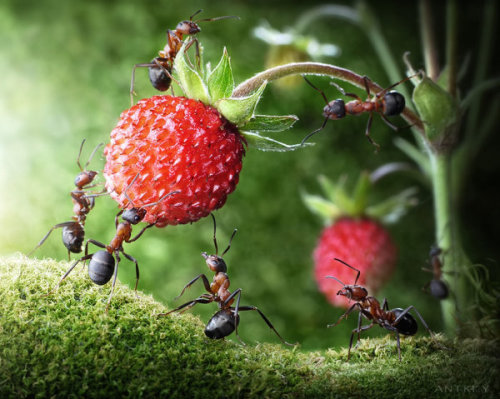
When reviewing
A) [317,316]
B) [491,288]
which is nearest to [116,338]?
[491,288]

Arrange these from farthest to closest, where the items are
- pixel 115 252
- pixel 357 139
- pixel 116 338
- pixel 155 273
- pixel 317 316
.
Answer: pixel 357 139 < pixel 317 316 < pixel 155 273 < pixel 115 252 < pixel 116 338

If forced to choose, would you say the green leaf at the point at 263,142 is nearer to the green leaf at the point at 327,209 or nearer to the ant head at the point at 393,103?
the ant head at the point at 393,103

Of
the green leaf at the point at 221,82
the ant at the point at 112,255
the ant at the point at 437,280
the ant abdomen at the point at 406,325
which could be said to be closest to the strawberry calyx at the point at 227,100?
the green leaf at the point at 221,82

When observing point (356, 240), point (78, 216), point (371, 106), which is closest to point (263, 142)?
point (371, 106)

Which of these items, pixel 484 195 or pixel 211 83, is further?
pixel 484 195

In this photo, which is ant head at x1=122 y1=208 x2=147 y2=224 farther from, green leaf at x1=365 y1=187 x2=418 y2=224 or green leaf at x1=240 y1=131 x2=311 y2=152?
green leaf at x1=365 y1=187 x2=418 y2=224

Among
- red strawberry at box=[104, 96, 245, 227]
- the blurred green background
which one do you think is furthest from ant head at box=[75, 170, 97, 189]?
the blurred green background

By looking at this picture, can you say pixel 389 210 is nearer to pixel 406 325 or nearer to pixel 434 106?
pixel 434 106

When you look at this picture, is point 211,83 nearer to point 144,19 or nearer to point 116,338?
point 116,338
